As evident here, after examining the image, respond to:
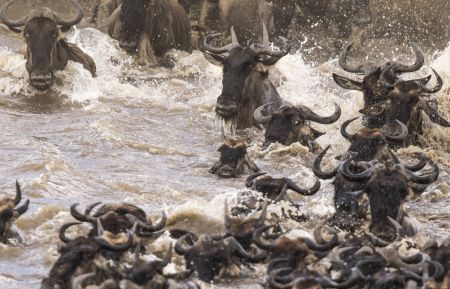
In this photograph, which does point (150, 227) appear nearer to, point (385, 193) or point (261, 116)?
point (385, 193)

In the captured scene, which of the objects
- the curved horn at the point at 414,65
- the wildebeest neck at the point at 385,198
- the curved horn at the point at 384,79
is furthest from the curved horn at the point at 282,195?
the curved horn at the point at 414,65

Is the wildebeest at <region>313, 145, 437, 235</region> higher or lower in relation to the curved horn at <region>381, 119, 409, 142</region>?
lower

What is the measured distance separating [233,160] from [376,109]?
2.42 m

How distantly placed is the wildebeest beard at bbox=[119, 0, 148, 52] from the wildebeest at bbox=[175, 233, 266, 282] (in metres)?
10.7

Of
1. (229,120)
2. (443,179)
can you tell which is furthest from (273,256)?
(229,120)

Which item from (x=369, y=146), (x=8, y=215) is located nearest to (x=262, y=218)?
(x=8, y=215)

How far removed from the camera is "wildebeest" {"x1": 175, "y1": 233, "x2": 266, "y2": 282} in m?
9.36

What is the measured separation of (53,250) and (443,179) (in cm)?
489

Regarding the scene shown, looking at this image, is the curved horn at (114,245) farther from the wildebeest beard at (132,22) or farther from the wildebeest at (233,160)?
the wildebeest beard at (132,22)

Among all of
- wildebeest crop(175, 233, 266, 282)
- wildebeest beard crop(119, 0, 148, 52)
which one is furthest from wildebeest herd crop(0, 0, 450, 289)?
wildebeest beard crop(119, 0, 148, 52)

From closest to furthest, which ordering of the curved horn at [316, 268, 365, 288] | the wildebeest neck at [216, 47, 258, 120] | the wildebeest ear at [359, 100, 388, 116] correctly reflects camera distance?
the curved horn at [316, 268, 365, 288] → the wildebeest ear at [359, 100, 388, 116] → the wildebeest neck at [216, 47, 258, 120]

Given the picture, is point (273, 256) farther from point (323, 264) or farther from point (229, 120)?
point (229, 120)

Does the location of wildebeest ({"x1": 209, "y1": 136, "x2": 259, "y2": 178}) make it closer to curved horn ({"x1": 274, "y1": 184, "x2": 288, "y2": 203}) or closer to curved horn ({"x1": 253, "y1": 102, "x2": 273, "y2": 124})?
curved horn ({"x1": 253, "y1": 102, "x2": 273, "y2": 124})

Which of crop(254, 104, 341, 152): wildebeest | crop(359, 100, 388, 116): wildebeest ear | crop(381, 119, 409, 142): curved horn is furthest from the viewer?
crop(359, 100, 388, 116): wildebeest ear
